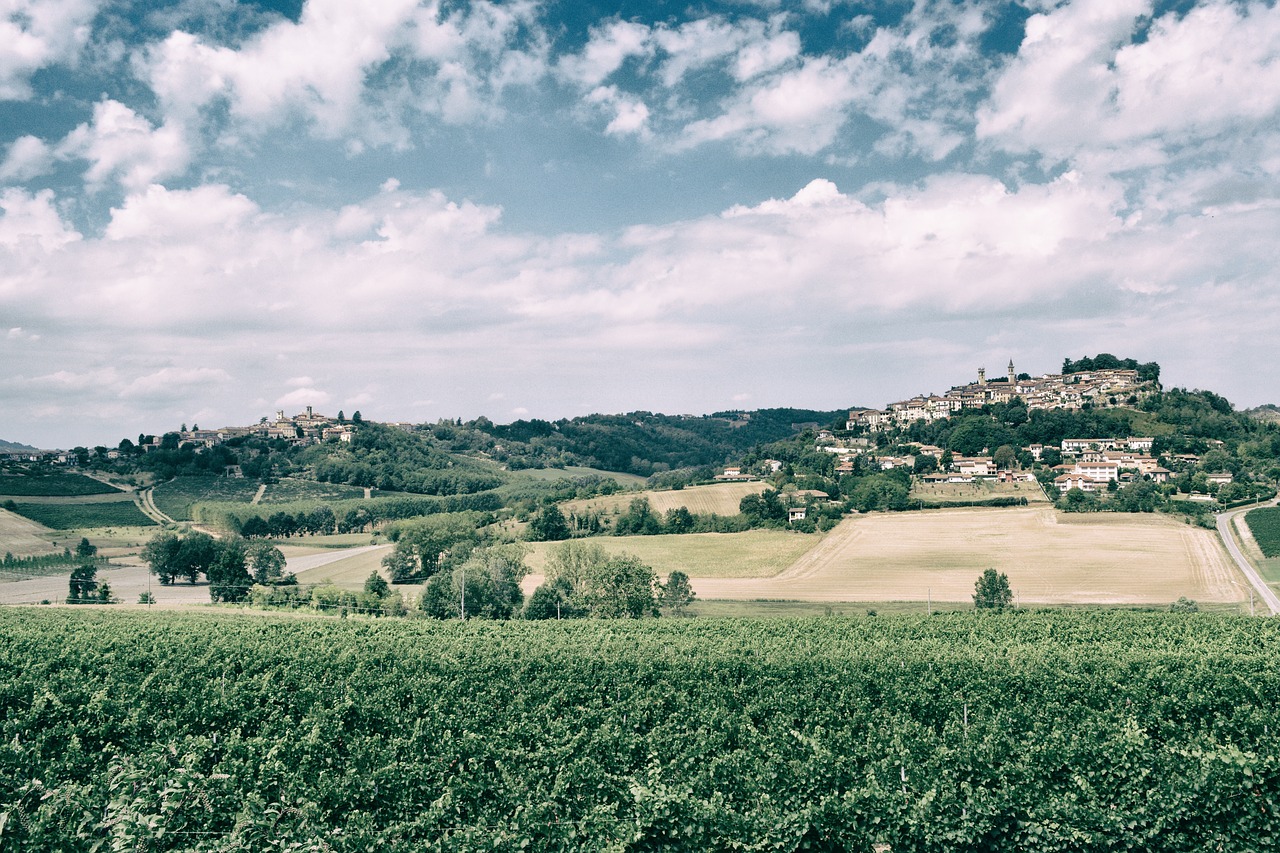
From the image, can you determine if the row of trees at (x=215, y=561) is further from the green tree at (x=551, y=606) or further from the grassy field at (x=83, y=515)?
the grassy field at (x=83, y=515)

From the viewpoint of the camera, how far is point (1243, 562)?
55.7 m

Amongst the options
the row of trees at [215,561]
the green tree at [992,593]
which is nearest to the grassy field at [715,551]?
the green tree at [992,593]

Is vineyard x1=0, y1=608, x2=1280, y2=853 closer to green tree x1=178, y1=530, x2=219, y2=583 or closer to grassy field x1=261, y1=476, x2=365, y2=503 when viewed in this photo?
green tree x1=178, y1=530, x2=219, y2=583

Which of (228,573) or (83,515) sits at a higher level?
(83,515)

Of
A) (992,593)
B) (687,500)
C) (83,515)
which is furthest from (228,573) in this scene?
(992,593)

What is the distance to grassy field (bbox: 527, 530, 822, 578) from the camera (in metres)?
65.6

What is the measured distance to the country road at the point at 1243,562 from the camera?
150 feet

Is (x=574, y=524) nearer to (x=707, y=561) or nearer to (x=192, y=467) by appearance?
(x=707, y=561)

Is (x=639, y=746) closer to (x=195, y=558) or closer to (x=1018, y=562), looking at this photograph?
(x=1018, y=562)

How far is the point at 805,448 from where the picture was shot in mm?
134375

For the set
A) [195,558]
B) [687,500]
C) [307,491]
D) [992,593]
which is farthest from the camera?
[307,491]

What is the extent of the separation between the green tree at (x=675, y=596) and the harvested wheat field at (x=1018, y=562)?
450 centimetres

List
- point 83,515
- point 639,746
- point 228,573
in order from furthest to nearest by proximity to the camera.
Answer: point 83,515 → point 228,573 → point 639,746

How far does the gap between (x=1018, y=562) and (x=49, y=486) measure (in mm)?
128217
